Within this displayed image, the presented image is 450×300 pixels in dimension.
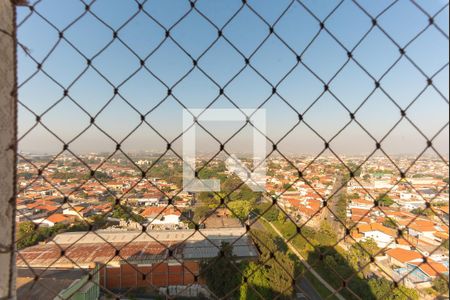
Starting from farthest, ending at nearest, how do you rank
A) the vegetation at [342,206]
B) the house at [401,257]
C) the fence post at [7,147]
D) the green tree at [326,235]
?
the vegetation at [342,206]
the green tree at [326,235]
the house at [401,257]
the fence post at [7,147]

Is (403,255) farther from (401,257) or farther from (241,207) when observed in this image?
(241,207)

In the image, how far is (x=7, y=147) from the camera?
639 millimetres

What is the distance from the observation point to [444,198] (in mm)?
791

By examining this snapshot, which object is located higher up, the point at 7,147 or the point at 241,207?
the point at 7,147

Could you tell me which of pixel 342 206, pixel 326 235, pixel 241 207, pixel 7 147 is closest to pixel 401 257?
pixel 326 235

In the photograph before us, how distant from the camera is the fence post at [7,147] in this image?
2.05 feet

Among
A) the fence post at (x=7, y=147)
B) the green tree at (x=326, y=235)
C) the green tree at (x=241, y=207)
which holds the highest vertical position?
the fence post at (x=7, y=147)

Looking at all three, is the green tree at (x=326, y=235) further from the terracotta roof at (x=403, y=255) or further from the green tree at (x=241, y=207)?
the green tree at (x=241, y=207)

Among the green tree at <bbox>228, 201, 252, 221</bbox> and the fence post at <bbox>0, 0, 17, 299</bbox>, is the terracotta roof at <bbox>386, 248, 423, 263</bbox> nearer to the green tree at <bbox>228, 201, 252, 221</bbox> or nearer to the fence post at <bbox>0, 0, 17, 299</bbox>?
the green tree at <bbox>228, 201, 252, 221</bbox>

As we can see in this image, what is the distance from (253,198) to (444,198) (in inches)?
429

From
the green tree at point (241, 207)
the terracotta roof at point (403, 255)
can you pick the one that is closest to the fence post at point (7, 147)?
the terracotta roof at point (403, 255)

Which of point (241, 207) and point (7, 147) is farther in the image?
point (241, 207)

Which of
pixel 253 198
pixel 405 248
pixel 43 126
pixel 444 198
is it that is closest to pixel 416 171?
pixel 444 198

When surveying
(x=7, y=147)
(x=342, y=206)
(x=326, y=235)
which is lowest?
(x=326, y=235)
